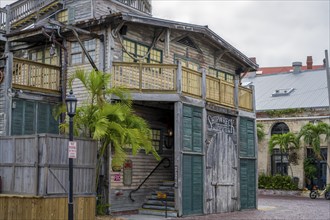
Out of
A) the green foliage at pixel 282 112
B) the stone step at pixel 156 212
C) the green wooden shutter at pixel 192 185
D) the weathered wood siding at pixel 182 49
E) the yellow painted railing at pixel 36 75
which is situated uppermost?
the weathered wood siding at pixel 182 49

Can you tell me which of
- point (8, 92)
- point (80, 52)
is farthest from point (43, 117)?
point (80, 52)

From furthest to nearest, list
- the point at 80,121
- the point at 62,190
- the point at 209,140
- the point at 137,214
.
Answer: the point at 209,140 → the point at 137,214 → the point at 80,121 → the point at 62,190

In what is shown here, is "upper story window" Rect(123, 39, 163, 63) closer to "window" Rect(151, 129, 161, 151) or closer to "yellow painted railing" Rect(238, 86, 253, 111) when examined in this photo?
"window" Rect(151, 129, 161, 151)

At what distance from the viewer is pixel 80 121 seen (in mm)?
16422

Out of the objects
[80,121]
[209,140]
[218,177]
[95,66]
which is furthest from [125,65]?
[218,177]

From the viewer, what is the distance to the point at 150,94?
18000mm

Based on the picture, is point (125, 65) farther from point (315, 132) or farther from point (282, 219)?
point (315, 132)

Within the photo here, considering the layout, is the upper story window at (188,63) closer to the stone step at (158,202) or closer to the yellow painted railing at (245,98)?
the yellow painted railing at (245,98)

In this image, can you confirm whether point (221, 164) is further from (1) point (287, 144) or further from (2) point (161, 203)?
(1) point (287, 144)

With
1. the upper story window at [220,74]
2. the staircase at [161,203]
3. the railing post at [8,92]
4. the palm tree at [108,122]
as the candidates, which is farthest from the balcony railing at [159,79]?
the upper story window at [220,74]

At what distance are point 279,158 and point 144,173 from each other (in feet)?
74.1

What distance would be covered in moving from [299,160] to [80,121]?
2575 centimetres

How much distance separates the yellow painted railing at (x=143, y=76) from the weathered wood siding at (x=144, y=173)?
4.54 ft

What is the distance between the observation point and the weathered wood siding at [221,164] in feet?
65.7
